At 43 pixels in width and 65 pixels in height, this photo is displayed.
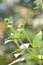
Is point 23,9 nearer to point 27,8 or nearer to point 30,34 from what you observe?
point 27,8

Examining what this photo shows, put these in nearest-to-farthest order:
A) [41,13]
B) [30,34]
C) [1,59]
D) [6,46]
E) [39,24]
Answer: [1,59] < [6,46] < [30,34] < [39,24] < [41,13]

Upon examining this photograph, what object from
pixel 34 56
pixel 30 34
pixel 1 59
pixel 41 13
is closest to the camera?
pixel 34 56

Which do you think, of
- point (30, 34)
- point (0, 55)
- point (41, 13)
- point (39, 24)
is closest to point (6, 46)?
point (0, 55)

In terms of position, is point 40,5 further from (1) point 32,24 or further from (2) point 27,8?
(2) point 27,8

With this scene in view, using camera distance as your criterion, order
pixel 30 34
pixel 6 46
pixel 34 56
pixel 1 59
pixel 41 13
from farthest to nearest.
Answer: pixel 41 13 → pixel 30 34 → pixel 6 46 → pixel 1 59 → pixel 34 56

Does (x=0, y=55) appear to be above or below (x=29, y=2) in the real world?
below

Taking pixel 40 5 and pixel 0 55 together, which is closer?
pixel 40 5

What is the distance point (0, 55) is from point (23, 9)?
740 millimetres

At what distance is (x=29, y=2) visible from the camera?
2.20m

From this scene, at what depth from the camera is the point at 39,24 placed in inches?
73.6

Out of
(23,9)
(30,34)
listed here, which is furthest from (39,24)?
(23,9)

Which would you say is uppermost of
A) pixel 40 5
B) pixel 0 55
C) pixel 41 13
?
pixel 40 5

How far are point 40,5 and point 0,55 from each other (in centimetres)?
68

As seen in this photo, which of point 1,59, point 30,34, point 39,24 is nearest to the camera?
point 1,59
